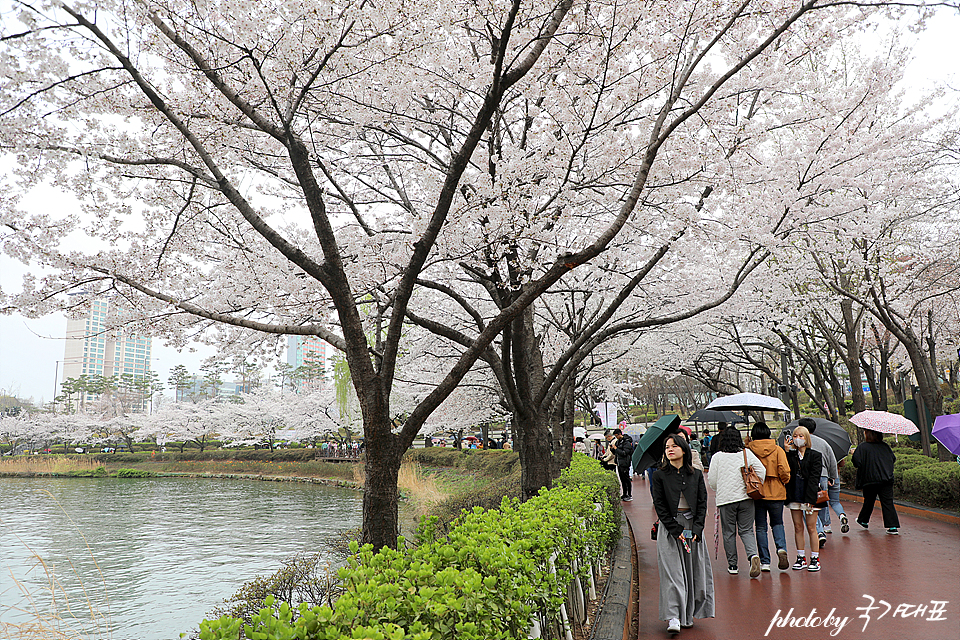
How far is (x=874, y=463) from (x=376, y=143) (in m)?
7.82

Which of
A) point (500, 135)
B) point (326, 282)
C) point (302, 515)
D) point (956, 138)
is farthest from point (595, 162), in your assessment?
point (302, 515)

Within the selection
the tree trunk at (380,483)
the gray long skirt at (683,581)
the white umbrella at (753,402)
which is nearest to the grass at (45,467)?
the white umbrella at (753,402)

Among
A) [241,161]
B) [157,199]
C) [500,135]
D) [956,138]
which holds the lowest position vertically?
[157,199]

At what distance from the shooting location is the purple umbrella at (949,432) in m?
6.79

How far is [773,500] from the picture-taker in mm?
6215

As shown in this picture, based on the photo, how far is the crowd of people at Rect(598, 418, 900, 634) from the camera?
4676mm

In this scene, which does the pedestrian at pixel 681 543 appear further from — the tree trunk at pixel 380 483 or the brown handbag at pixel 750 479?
the tree trunk at pixel 380 483

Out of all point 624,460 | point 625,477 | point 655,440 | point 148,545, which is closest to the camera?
point 655,440

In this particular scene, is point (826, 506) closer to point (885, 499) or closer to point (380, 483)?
point (885, 499)

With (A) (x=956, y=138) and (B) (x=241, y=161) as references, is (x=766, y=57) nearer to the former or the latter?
(B) (x=241, y=161)

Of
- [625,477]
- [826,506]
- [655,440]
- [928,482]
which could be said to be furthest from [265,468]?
[655,440]

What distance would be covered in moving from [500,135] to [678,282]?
17.9ft

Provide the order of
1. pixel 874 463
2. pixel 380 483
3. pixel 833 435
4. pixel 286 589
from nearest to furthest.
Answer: pixel 380 483 → pixel 286 589 → pixel 874 463 → pixel 833 435

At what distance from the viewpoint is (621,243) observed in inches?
334
